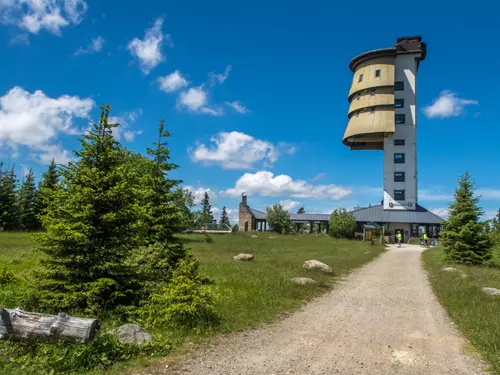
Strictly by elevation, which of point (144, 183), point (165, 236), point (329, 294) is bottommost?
point (329, 294)

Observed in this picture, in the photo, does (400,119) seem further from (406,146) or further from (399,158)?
(399,158)

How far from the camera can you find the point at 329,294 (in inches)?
521

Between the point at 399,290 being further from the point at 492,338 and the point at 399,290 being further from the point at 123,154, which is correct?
the point at 123,154

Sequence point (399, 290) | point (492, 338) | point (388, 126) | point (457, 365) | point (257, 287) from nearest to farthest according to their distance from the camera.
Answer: point (457, 365) < point (492, 338) < point (257, 287) < point (399, 290) < point (388, 126)

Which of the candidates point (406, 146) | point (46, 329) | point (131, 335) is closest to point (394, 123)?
point (406, 146)

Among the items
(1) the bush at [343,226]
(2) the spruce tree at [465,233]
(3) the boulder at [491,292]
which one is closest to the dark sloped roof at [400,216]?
(1) the bush at [343,226]

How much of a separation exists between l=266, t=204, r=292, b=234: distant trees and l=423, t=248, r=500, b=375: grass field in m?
46.1

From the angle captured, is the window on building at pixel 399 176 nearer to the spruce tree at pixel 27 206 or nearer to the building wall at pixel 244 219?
the building wall at pixel 244 219

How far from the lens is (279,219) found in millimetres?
64125

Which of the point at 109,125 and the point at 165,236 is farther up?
the point at 109,125

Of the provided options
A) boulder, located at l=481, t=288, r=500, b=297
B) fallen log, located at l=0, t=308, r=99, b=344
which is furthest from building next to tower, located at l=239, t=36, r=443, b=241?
fallen log, located at l=0, t=308, r=99, b=344

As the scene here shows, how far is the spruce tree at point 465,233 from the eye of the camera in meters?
24.8

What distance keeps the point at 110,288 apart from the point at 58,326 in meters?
2.80

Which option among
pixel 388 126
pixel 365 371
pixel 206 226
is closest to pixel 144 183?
pixel 365 371
